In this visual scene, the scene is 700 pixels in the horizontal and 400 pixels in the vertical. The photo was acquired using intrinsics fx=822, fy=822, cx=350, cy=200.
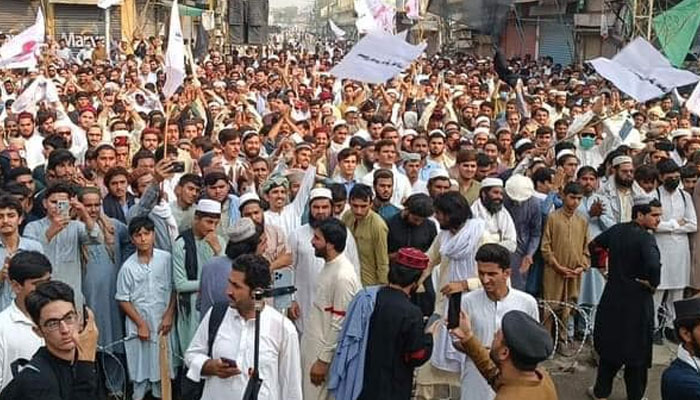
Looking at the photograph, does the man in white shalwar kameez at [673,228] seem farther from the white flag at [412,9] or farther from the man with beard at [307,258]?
the white flag at [412,9]

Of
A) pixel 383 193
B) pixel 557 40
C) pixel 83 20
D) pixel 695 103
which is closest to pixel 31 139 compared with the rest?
pixel 383 193

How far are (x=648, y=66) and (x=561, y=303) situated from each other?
3046mm

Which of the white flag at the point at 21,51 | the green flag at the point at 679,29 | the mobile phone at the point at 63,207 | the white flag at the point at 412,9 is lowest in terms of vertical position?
the mobile phone at the point at 63,207

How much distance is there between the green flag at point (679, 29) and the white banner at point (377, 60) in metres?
4.41

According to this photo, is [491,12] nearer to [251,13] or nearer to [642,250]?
[642,250]

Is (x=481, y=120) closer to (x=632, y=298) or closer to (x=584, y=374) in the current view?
(x=584, y=374)

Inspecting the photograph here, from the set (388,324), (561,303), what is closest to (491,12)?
(561,303)

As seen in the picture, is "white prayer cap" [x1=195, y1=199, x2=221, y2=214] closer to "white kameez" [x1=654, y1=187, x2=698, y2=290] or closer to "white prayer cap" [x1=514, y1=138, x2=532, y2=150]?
"white kameez" [x1=654, y1=187, x2=698, y2=290]

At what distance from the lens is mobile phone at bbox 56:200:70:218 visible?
5.23 metres

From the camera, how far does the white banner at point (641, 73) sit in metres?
7.82

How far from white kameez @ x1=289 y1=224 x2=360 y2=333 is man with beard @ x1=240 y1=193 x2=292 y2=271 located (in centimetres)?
8

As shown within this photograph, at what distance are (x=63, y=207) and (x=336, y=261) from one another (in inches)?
72.6

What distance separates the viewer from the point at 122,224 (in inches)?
224

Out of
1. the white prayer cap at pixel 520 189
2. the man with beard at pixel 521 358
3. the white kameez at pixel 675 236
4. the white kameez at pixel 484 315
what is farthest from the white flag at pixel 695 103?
the man with beard at pixel 521 358
